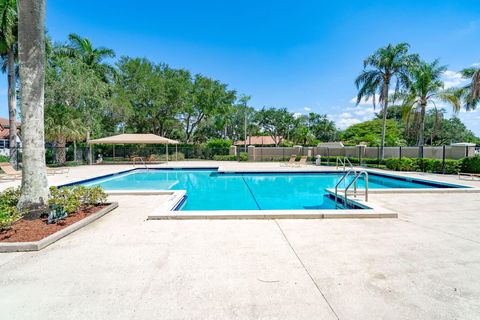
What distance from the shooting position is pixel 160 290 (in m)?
2.48

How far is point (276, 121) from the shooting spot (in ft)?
171

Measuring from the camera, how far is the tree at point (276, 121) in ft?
168

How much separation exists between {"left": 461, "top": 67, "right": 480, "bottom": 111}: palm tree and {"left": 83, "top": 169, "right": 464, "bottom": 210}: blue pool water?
276 inches

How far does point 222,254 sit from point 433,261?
8.56ft

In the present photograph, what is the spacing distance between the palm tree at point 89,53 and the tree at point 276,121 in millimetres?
33578

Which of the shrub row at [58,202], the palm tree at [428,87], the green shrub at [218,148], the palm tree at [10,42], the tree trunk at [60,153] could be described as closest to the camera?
the shrub row at [58,202]

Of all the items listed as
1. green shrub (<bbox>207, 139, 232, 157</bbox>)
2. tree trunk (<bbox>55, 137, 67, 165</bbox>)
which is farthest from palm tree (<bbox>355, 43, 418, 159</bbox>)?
tree trunk (<bbox>55, 137, 67, 165</bbox>)

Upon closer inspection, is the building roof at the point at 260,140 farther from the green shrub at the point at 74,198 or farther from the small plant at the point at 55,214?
the small plant at the point at 55,214

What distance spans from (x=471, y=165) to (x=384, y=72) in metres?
8.59

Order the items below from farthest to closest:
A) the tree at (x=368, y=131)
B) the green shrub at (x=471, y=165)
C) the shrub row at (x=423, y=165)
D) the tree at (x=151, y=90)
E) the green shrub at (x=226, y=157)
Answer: the tree at (x=368, y=131)
the green shrub at (x=226, y=157)
the tree at (x=151, y=90)
the shrub row at (x=423, y=165)
the green shrub at (x=471, y=165)

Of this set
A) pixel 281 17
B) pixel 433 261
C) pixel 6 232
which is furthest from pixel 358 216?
pixel 281 17

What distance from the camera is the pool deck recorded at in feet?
7.20

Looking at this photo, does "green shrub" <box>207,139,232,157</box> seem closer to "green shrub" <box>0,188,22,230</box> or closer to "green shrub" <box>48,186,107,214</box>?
"green shrub" <box>48,186,107,214</box>

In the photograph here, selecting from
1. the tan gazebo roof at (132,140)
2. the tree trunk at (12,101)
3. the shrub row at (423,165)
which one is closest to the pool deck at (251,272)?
the shrub row at (423,165)
